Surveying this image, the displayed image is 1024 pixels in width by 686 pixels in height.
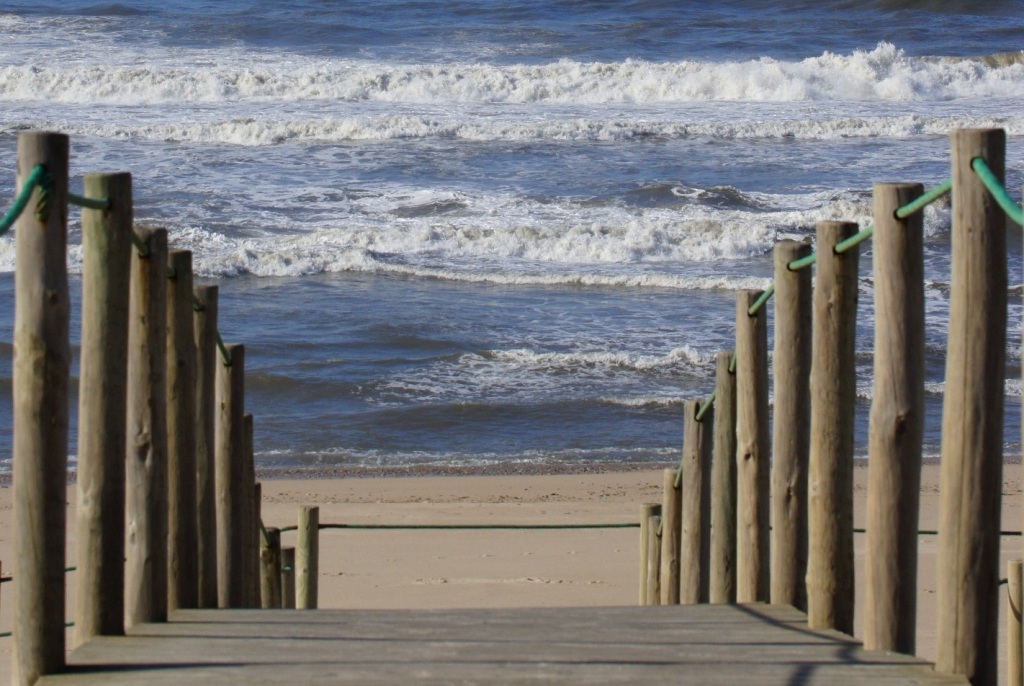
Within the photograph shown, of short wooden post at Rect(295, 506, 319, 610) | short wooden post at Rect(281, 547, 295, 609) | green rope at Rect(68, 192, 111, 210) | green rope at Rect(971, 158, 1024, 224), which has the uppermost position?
green rope at Rect(971, 158, 1024, 224)

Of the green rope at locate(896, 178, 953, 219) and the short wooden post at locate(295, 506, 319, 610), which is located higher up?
the green rope at locate(896, 178, 953, 219)

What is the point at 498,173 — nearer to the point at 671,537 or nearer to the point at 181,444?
the point at 671,537

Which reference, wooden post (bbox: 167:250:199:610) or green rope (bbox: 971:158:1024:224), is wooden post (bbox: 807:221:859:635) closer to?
green rope (bbox: 971:158:1024:224)

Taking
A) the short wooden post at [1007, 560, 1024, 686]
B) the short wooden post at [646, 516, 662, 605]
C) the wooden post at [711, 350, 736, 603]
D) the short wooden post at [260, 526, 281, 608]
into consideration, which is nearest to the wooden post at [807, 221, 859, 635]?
the wooden post at [711, 350, 736, 603]

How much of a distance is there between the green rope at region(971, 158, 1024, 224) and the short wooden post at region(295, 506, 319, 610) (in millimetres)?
3535

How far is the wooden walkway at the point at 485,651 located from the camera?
296cm

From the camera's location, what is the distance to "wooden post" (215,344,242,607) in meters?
4.61

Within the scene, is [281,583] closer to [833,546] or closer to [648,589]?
[648,589]

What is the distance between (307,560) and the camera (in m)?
5.61

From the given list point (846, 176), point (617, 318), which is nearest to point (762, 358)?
point (617, 318)

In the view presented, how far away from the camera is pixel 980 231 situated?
2.66m

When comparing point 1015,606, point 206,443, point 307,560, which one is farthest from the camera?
point 307,560

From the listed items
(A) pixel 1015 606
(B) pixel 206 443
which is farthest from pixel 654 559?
(B) pixel 206 443

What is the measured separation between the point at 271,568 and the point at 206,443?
6.12 feet
